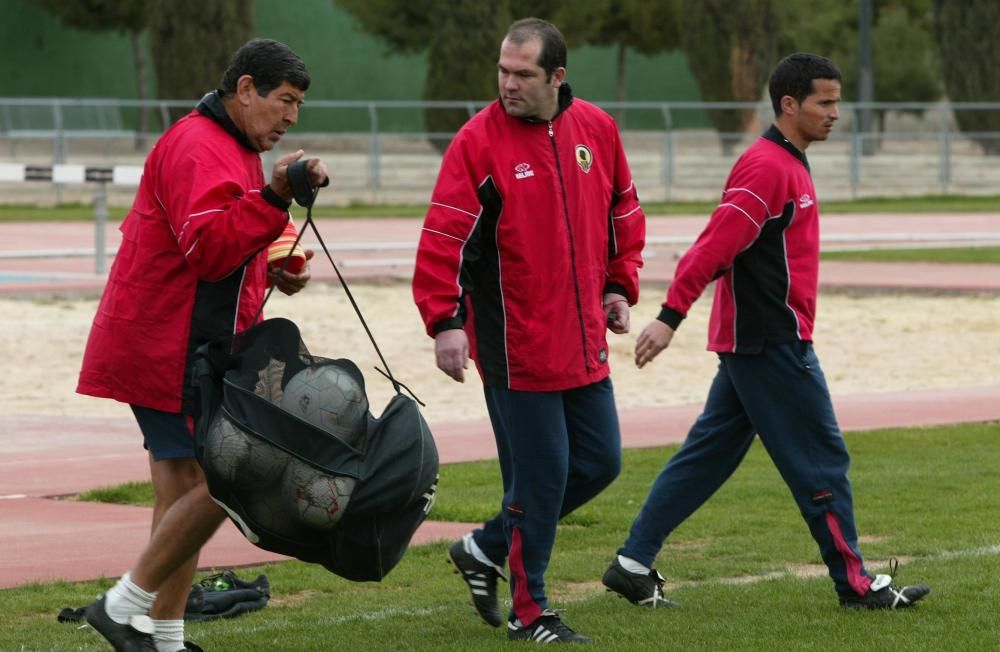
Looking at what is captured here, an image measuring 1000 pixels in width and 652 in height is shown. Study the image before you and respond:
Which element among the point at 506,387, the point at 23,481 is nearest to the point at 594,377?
the point at 506,387

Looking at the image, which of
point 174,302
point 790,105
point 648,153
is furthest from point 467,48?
point 174,302

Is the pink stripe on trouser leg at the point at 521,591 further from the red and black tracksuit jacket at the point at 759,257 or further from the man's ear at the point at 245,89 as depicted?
the man's ear at the point at 245,89

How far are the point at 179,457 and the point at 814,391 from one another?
2227 millimetres

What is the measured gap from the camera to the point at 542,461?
6168 mm

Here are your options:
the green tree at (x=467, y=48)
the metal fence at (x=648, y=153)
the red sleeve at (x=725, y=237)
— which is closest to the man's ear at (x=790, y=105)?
the red sleeve at (x=725, y=237)

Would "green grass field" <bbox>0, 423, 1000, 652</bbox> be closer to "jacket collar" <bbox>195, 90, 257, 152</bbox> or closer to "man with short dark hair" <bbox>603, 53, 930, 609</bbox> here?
"man with short dark hair" <bbox>603, 53, 930, 609</bbox>

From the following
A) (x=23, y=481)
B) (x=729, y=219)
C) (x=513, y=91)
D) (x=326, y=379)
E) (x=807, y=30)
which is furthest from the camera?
(x=807, y=30)

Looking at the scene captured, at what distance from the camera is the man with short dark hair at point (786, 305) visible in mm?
6508

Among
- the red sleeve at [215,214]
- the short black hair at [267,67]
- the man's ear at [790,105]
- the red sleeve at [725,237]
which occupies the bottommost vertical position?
the red sleeve at [725,237]

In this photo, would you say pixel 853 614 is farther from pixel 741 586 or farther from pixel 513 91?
pixel 513 91

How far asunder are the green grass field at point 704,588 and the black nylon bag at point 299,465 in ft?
2.58

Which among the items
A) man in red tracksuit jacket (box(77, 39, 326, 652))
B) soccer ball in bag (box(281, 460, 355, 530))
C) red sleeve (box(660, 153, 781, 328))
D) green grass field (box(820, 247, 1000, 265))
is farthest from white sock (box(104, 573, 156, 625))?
green grass field (box(820, 247, 1000, 265))

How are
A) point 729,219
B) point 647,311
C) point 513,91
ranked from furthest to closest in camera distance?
point 647,311, point 729,219, point 513,91

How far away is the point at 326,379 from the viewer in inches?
217
